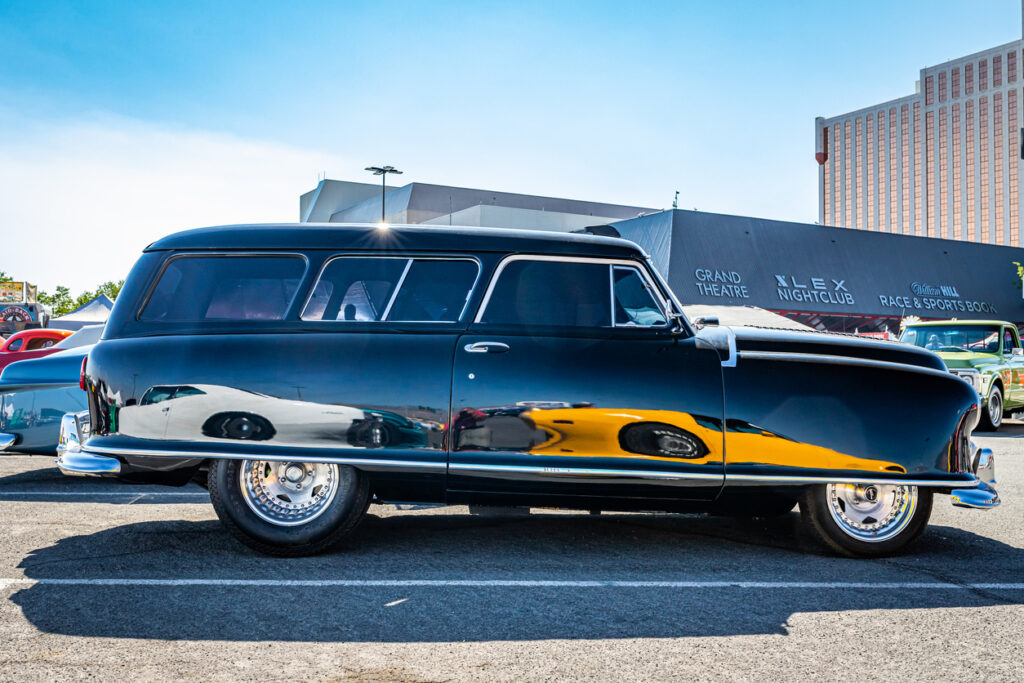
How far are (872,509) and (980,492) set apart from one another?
0.61 metres

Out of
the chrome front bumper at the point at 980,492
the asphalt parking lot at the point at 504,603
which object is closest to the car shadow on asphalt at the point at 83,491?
the asphalt parking lot at the point at 504,603

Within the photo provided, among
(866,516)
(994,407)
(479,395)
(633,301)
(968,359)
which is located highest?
(633,301)

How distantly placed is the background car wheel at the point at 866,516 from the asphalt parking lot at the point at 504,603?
0.13m

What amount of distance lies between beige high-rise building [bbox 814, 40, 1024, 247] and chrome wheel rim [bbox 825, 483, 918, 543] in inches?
5742

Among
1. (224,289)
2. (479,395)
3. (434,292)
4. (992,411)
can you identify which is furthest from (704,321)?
(992,411)

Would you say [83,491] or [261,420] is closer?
[261,420]

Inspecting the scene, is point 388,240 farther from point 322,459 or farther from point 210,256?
point 322,459

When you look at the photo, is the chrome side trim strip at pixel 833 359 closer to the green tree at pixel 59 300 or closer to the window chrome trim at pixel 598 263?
the window chrome trim at pixel 598 263

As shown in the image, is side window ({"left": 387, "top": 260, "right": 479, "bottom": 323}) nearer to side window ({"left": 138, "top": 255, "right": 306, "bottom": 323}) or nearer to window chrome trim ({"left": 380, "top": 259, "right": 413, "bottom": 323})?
window chrome trim ({"left": 380, "top": 259, "right": 413, "bottom": 323})

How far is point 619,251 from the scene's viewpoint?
18.0ft

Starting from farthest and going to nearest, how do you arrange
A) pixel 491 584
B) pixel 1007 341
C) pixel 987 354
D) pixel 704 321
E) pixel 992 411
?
pixel 1007 341 < pixel 987 354 < pixel 992 411 < pixel 704 321 < pixel 491 584

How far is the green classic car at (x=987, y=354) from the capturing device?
48.1 ft

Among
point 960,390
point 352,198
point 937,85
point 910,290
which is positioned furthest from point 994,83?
point 960,390

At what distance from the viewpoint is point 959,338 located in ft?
50.5
